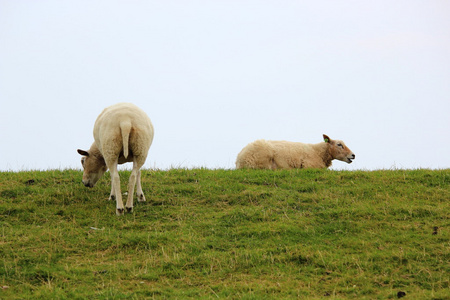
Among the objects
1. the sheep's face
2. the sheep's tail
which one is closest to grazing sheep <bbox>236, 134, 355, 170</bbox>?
the sheep's face

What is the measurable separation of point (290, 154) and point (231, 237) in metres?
7.12

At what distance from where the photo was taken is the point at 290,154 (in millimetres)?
16078

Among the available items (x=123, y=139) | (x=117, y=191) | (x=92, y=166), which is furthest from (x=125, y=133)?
(x=92, y=166)

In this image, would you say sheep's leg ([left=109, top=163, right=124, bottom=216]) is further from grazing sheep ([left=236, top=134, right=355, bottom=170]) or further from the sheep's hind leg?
grazing sheep ([left=236, top=134, right=355, bottom=170])

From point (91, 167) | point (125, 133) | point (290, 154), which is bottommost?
point (91, 167)

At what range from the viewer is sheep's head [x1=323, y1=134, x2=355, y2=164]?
16938mm

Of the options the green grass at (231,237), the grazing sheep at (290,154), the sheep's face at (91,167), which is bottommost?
the green grass at (231,237)

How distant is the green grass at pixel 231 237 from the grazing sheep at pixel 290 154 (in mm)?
2303

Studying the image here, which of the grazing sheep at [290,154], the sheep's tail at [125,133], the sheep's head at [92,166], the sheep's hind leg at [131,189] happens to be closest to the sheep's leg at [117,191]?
the sheep's hind leg at [131,189]

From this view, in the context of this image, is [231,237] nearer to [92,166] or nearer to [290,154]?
[92,166]

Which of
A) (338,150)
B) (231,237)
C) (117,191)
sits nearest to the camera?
(231,237)

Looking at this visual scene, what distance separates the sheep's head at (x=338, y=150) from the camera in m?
16.9

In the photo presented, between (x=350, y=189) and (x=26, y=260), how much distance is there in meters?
7.26

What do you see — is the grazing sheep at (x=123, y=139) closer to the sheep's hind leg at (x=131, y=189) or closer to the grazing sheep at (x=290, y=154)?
the sheep's hind leg at (x=131, y=189)
